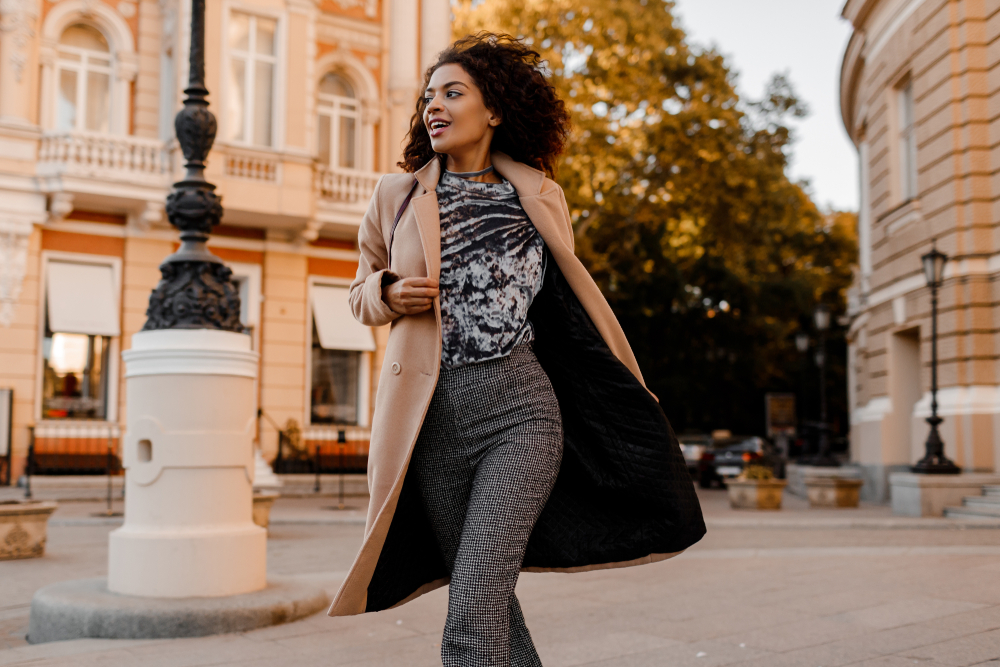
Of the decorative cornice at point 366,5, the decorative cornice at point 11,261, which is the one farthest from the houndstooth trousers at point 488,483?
the decorative cornice at point 366,5

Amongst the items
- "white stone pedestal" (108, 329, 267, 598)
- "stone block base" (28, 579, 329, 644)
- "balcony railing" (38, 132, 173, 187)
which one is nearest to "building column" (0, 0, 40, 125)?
"balcony railing" (38, 132, 173, 187)

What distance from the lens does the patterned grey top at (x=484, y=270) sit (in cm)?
278

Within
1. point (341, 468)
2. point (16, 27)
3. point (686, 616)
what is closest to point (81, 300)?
point (16, 27)

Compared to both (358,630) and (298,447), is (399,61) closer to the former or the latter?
(298,447)

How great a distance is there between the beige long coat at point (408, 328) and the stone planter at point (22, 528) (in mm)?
6933

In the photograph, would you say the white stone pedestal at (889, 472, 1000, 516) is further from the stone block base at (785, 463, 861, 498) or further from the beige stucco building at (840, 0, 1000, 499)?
the stone block base at (785, 463, 861, 498)

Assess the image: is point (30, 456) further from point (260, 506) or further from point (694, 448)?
point (694, 448)

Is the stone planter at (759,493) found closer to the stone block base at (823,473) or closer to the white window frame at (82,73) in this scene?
the stone block base at (823,473)

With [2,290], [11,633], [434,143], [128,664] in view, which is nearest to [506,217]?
[434,143]

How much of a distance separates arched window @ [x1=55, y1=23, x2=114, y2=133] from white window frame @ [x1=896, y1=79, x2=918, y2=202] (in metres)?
15.1

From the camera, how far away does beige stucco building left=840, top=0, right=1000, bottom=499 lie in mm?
15141

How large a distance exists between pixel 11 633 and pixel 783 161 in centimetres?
2588

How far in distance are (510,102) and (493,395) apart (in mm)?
949

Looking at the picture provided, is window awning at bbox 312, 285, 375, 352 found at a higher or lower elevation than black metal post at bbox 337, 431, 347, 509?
higher
